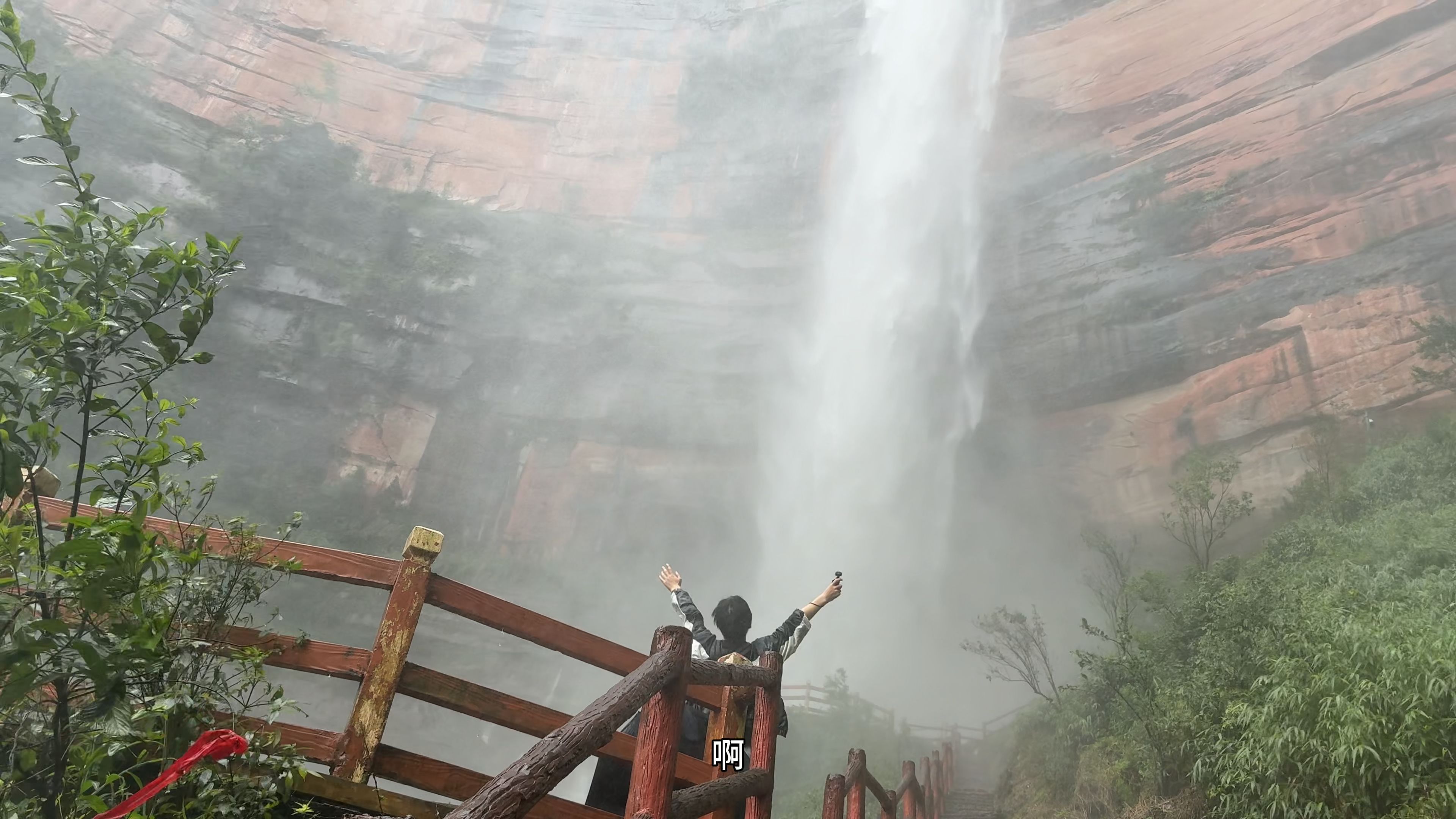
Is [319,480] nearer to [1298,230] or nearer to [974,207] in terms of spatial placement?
[974,207]

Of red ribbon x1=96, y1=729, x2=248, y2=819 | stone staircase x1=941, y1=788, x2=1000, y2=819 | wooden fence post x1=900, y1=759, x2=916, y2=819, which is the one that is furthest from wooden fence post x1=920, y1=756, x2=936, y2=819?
red ribbon x1=96, y1=729, x2=248, y2=819

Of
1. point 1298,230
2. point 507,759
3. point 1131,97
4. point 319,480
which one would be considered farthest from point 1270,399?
point 319,480

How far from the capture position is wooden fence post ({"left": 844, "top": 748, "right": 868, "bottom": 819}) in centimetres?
352

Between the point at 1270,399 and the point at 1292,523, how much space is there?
19.6ft

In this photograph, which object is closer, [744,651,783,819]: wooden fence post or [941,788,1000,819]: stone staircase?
[744,651,783,819]: wooden fence post

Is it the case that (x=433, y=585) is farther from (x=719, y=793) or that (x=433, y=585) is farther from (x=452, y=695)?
(x=719, y=793)

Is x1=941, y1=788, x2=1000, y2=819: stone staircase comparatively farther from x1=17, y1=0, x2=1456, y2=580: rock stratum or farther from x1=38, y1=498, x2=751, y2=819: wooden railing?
x1=17, y1=0, x2=1456, y2=580: rock stratum

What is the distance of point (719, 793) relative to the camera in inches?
69.5

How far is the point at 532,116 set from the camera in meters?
29.8

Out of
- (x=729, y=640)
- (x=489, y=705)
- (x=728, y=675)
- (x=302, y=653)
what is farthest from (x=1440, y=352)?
(x=302, y=653)

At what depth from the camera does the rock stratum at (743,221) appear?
1733 cm

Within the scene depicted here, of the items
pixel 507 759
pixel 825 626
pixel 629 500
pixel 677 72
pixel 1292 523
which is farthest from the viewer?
pixel 677 72

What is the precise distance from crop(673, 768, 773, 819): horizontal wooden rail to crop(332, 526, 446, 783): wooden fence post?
95 centimetres

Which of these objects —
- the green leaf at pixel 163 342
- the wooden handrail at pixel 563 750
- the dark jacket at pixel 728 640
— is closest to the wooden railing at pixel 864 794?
the dark jacket at pixel 728 640
